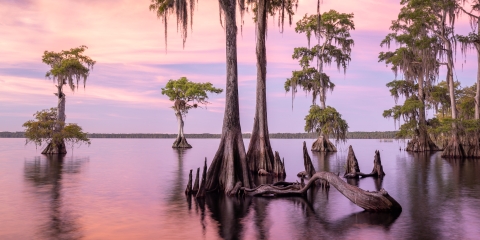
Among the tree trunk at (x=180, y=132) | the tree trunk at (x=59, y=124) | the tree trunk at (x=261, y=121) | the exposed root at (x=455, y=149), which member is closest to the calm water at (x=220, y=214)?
the tree trunk at (x=261, y=121)

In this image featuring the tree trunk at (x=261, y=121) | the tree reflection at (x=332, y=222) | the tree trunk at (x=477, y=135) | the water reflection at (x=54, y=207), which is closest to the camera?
the tree reflection at (x=332, y=222)

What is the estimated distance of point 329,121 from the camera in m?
46.1

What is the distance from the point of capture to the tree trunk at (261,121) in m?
24.0

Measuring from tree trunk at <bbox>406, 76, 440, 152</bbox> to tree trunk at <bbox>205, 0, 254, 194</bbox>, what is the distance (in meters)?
32.6

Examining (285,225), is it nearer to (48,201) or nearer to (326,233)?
(326,233)

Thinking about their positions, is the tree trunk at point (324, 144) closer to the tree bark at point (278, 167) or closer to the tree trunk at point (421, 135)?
the tree trunk at point (421, 135)

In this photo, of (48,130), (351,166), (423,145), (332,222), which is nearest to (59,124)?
(48,130)

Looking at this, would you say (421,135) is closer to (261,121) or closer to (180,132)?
(261,121)

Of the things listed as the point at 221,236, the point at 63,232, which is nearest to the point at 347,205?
the point at 221,236

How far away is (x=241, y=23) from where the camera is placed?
21.4m

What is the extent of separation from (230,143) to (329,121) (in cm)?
3093

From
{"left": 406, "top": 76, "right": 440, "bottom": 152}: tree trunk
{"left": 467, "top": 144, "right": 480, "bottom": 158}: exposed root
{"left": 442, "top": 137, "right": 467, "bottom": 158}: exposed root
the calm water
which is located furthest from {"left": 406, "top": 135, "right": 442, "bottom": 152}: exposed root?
the calm water

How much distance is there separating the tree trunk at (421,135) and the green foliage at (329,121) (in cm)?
798

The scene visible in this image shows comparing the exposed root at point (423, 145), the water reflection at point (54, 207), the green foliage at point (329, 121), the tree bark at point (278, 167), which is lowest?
the water reflection at point (54, 207)
